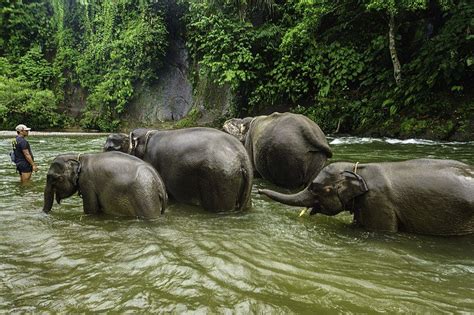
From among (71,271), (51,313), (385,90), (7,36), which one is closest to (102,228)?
(71,271)

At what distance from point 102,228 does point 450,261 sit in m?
3.28

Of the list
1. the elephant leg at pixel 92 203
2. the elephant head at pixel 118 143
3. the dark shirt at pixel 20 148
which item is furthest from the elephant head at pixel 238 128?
the dark shirt at pixel 20 148

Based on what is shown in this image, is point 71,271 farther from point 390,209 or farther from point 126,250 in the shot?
point 390,209

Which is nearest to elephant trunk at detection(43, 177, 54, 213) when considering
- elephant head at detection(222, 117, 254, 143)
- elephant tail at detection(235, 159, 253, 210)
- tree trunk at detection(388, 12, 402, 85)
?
elephant tail at detection(235, 159, 253, 210)

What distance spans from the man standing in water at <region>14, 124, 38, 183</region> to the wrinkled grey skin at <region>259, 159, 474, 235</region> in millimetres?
5356

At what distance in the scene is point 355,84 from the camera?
14.2m

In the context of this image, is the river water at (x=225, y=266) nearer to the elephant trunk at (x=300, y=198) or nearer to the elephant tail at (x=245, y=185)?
the elephant tail at (x=245, y=185)

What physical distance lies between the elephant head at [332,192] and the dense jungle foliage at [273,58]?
7.71 metres

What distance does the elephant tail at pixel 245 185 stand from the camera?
4.56 meters

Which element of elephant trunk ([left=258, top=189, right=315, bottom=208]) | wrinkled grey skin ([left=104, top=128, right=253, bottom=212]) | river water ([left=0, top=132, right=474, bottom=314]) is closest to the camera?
river water ([left=0, top=132, right=474, bottom=314])

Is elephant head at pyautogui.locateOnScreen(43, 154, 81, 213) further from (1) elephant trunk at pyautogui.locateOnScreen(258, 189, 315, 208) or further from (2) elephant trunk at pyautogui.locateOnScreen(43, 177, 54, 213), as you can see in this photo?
(1) elephant trunk at pyautogui.locateOnScreen(258, 189, 315, 208)

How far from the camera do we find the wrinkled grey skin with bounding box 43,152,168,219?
14.1 feet

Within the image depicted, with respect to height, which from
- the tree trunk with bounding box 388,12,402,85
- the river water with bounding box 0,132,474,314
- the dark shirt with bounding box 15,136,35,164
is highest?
the tree trunk with bounding box 388,12,402,85

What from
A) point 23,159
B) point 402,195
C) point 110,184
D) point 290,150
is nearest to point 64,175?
point 110,184
